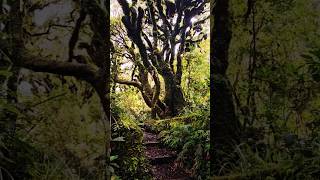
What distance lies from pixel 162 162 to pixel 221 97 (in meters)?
4.68

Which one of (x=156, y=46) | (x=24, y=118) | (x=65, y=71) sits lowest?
(x=24, y=118)

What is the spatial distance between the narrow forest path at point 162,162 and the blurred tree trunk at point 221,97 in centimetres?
330

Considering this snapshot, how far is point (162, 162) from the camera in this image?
7.56 m

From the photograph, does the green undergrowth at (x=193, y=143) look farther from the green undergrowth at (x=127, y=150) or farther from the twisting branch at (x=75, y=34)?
the twisting branch at (x=75, y=34)

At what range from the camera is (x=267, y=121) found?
2.99 metres

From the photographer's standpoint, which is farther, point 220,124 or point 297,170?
point 220,124

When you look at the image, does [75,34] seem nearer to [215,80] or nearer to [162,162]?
[215,80]

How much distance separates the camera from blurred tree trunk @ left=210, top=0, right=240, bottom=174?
3.09m

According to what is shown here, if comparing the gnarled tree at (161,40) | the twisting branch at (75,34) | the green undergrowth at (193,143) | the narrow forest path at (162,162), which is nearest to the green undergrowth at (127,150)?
the narrow forest path at (162,162)

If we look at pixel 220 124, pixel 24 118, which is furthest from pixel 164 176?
pixel 24 118

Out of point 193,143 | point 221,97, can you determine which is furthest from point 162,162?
point 221,97

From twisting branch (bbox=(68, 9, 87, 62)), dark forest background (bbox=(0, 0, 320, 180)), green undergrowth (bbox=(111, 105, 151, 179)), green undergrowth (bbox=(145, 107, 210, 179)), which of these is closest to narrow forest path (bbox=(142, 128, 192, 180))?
green undergrowth (bbox=(145, 107, 210, 179))

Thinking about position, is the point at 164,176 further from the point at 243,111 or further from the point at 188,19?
the point at 188,19

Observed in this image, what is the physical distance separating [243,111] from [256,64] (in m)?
0.41
